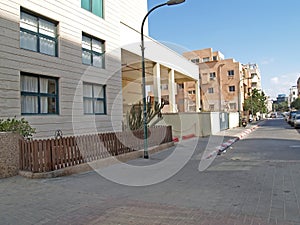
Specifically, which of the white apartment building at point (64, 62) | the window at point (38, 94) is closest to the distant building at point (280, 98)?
the white apartment building at point (64, 62)

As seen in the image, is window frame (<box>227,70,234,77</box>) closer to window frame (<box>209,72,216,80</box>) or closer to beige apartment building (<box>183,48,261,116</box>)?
beige apartment building (<box>183,48,261,116</box>)

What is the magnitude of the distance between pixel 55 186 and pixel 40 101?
5.58 meters

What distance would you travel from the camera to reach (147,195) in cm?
615

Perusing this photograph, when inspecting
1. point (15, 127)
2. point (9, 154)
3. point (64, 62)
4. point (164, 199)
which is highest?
point (64, 62)

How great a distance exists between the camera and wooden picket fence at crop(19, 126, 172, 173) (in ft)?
25.2

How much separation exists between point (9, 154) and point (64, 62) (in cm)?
592

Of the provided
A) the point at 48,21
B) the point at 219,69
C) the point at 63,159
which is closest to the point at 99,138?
the point at 63,159

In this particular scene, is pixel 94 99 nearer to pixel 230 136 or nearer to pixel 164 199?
pixel 164 199

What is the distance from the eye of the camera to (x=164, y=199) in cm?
580

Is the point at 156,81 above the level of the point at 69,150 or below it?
above

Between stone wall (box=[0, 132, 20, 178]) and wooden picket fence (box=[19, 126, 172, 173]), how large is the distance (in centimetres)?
15

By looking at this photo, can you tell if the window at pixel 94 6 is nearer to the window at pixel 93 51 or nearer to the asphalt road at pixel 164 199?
the window at pixel 93 51

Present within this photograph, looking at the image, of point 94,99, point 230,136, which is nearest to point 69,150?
point 94,99

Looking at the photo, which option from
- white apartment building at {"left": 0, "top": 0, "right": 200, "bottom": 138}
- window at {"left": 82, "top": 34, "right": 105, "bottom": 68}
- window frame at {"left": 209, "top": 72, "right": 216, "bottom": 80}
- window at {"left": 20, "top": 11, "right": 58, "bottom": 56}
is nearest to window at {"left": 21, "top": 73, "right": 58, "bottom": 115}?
white apartment building at {"left": 0, "top": 0, "right": 200, "bottom": 138}
